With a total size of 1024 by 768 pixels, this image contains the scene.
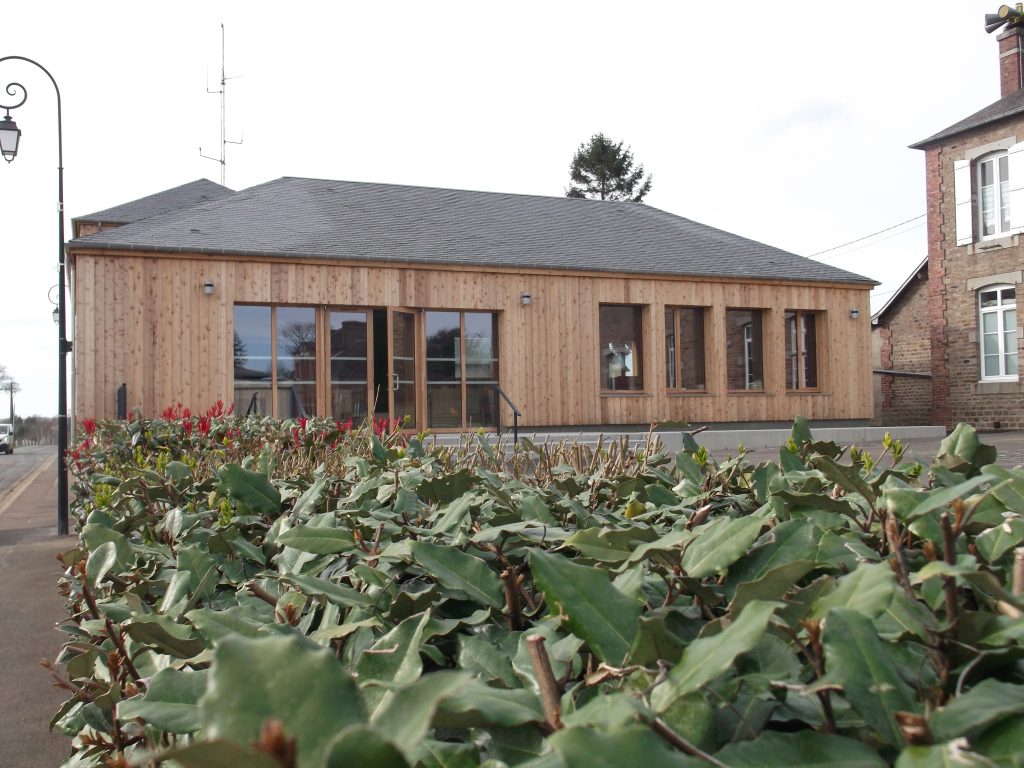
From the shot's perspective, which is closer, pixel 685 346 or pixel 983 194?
pixel 685 346

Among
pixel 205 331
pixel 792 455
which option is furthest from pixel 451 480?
pixel 205 331

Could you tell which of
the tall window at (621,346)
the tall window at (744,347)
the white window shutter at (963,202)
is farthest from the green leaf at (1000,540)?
the white window shutter at (963,202)

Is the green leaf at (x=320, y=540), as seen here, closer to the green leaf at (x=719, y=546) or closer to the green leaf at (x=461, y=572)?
the green leaf at (x=461, y=572)

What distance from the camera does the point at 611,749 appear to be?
1.60 feet

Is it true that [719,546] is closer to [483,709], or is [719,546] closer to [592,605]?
[592,605]

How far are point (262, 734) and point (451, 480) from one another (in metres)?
1.29

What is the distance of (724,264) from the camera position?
740 inches

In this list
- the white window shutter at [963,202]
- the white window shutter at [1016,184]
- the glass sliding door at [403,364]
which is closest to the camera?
the glass sliding door at [403,364]

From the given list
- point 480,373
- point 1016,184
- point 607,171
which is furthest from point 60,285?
point 607,171

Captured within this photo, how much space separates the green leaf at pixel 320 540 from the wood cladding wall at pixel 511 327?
13.6 meters

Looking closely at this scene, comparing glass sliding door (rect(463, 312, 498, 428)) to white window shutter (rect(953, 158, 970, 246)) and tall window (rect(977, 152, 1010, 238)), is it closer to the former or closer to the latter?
white window shutter (rect(953, 158, 970, 246))

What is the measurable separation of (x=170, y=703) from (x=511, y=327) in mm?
15913

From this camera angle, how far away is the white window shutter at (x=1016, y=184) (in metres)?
19.2

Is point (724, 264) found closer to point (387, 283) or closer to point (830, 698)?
point (387, 283)
